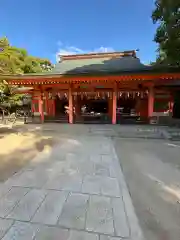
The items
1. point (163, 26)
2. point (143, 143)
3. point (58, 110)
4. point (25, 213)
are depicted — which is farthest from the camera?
point (58, 110)

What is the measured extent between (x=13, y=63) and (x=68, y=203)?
7685 millimetres

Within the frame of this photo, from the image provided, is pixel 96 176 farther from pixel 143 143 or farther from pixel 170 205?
pixel 143 143

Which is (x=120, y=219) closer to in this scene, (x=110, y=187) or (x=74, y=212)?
(x=74, y=212)

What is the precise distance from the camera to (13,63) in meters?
8.67

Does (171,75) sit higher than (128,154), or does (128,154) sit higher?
(171,75)

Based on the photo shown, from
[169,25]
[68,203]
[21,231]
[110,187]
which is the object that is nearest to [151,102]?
[169,25]

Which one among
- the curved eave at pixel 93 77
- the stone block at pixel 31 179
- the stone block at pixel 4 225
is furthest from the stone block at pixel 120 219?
the curved eave at pixel 93 77

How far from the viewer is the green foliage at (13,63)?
25.6ft

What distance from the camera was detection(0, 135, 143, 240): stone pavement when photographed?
242cm

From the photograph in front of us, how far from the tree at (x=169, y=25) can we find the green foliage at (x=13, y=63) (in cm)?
767

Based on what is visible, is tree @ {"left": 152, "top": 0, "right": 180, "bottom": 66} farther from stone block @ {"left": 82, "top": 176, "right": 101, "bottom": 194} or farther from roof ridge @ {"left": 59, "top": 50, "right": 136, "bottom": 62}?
stone block @ {"left": 82, "top": 176, "right": 101, "bottom": 194}

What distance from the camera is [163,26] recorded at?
1001 cm

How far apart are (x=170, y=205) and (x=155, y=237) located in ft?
2.94

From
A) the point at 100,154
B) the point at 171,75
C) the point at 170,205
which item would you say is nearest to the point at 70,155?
the point at 100,154
